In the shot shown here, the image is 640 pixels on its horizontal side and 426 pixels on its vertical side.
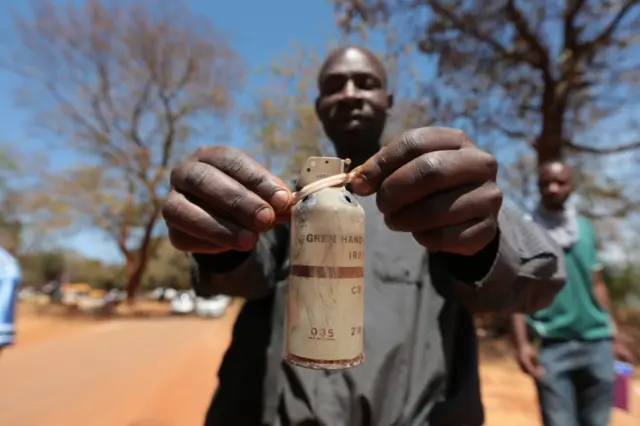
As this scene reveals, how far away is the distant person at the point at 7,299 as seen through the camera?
3.26m

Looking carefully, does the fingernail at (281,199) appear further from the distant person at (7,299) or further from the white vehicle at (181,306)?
the white vehicle at (181,306)

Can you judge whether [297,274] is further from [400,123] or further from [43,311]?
[43,311]

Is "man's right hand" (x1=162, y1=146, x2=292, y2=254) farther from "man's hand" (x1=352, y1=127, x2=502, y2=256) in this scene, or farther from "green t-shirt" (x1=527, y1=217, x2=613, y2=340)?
"green t-shirt" (x1=527, y1=217, x2=613, y2=340)

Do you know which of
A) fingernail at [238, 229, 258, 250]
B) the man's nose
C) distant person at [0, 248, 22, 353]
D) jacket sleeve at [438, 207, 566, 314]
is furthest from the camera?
distant person at [0, 248, 22, 353]

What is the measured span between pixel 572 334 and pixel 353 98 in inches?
85.4

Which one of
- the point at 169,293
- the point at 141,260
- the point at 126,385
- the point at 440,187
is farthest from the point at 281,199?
the point at 169,293

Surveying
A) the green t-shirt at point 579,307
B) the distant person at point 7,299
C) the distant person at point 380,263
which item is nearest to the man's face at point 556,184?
the green t-shirt at point 579,307

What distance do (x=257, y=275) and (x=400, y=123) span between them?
11.2 m

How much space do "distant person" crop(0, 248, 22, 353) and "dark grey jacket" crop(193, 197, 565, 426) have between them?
2282mm

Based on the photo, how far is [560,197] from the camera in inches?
124

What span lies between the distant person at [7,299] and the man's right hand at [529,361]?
3.35m

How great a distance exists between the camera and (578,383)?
3.05m

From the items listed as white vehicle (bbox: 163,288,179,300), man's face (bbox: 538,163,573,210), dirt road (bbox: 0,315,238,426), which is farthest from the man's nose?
white vehicle (bbox: 163,288,179,300)

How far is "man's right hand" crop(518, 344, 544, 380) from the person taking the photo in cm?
311
